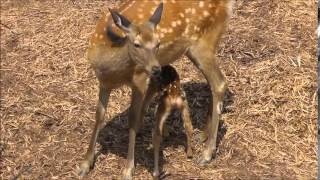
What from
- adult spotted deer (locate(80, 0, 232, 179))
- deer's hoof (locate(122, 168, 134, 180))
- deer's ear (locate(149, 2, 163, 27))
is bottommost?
deer's hoof (locate(122, 168, 134, 180))

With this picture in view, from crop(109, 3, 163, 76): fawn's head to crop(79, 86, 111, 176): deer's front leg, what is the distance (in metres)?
0.78

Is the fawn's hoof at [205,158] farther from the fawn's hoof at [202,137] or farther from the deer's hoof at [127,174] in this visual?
the deer's hoof at [127,174]

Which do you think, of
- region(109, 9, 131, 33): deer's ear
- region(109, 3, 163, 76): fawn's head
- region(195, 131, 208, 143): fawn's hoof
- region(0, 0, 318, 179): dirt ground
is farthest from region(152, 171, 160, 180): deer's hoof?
region(109, 9, 131, 33): deer's ear

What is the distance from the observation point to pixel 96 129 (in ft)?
18.5

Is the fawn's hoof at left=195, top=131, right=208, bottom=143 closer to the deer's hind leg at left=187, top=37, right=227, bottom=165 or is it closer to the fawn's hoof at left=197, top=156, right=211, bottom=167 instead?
the deer's hind leg at left=187, top=37, right=227, bottom=165

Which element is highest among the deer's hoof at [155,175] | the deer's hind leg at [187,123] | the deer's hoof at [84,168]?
the deer's hind leg at [187,123]

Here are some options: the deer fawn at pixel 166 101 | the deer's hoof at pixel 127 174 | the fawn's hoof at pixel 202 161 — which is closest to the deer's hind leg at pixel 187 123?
the deer fawn at pixel 166 101

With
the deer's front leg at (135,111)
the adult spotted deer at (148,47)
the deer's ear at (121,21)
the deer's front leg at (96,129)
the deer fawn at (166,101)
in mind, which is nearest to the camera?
the deer's ear at (121,21)

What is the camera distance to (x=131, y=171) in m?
5.54

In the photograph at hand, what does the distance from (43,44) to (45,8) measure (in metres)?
1.01

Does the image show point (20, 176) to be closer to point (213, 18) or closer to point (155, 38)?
point (155, 38)

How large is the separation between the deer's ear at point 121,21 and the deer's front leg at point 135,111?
21.2 inches

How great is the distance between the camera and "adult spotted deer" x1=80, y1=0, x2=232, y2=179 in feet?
15.9

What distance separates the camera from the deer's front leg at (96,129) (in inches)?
219
